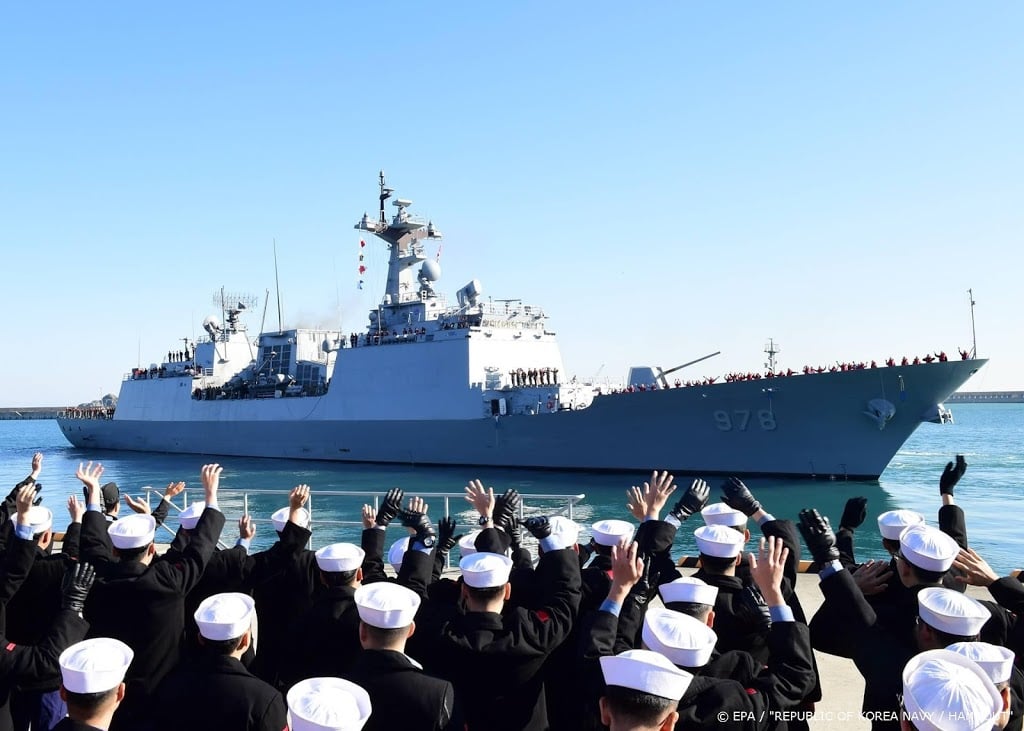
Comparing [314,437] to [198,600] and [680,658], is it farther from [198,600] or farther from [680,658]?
[680,658]

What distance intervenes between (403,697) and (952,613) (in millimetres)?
1554

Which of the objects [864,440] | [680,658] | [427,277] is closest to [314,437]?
[427,277]

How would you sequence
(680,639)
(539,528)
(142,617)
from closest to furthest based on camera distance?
(680,639) → (142,617) → (539,528)

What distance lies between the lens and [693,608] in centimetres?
243

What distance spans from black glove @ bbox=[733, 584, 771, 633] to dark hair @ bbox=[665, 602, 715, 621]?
18cm

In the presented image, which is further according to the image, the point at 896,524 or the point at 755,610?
the point at 896,524

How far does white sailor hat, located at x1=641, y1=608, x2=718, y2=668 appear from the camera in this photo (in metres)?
2.12

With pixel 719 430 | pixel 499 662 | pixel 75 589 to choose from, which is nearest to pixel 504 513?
pixel 499 662

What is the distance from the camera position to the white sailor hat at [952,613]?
2.27 m

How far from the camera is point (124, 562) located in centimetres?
331

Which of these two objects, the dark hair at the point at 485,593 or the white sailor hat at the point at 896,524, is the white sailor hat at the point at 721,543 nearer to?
the dark hair at the point at 485,593

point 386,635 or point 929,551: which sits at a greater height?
point 929,551

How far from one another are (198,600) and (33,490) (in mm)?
890

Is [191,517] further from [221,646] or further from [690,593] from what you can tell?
[690,593]
